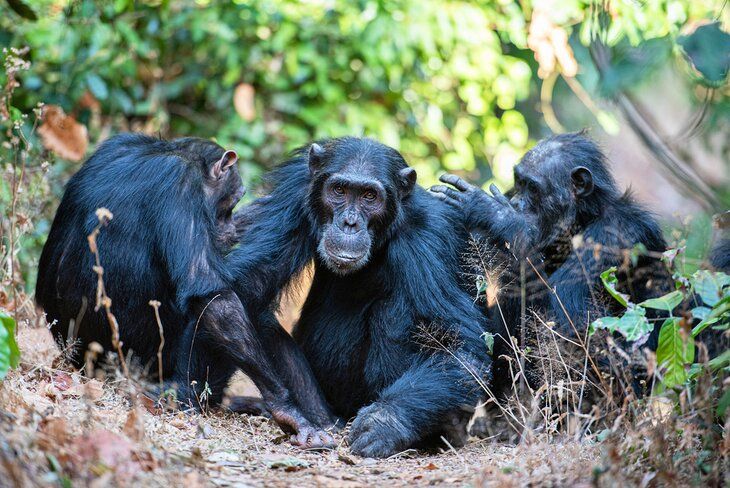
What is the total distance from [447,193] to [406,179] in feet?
1.94

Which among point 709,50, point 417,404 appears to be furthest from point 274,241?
point 709,50

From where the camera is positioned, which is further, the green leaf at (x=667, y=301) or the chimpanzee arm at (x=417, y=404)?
the chimpanzee arm at (x=417, y=404)

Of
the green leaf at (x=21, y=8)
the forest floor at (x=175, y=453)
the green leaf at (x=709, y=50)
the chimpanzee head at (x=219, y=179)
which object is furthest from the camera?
the green leaf at (x=21, y=8)

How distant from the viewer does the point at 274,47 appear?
12.5m

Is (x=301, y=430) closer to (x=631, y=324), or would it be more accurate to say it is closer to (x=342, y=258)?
(x=342, y=258)

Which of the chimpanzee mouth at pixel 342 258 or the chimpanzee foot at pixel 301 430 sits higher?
the chimpanzee mouth at pixel 342 258

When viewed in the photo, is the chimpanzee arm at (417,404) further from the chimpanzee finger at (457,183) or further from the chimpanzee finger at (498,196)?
the chimpanzee finger at (457,183)

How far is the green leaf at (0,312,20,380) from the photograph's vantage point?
4750mm

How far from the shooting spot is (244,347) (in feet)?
21.1

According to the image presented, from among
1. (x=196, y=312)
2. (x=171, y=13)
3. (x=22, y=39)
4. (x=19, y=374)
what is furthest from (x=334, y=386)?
(x=171, y=13)

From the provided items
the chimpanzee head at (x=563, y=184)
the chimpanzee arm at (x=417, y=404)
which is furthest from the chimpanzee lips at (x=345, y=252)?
the chimpanzee head at (x=563, y=184)

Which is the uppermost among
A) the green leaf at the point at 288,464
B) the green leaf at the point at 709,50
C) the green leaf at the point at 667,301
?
the green leaf at the point at 709,50

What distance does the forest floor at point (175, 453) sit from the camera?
4.07 meters

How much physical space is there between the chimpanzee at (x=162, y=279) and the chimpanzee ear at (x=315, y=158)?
2.80 ft
